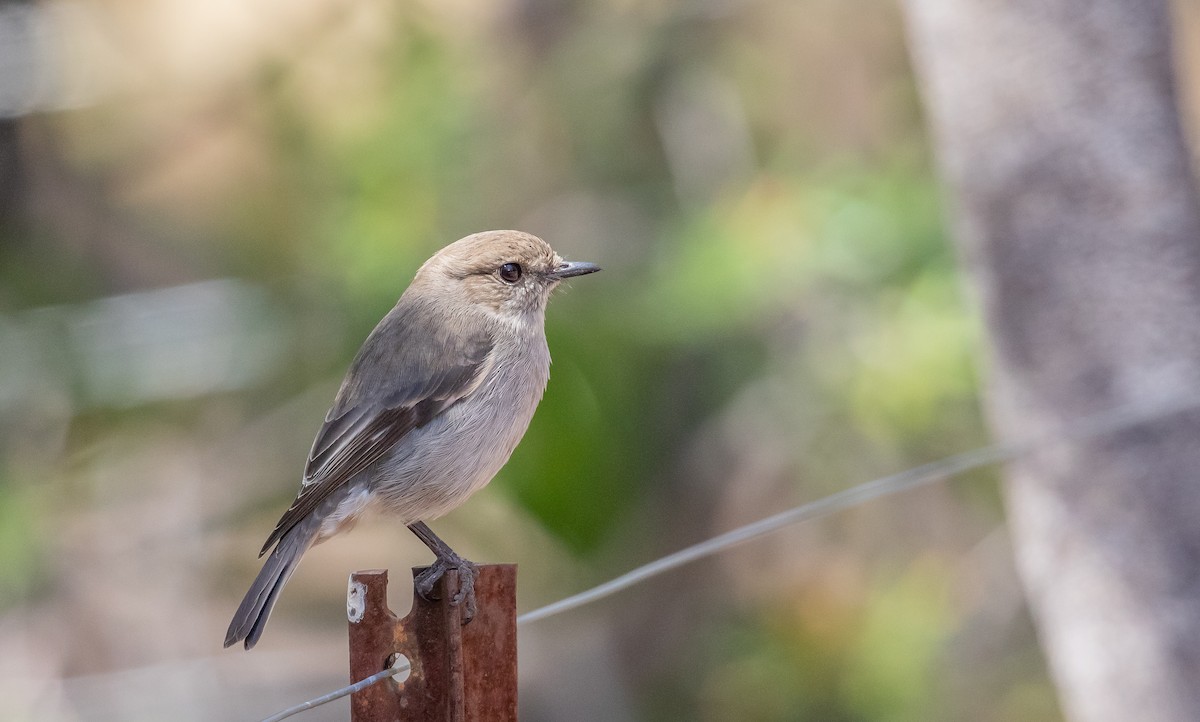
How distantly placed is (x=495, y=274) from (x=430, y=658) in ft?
5.13

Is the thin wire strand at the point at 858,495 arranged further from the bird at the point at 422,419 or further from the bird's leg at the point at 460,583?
the bird at the point at 422,419

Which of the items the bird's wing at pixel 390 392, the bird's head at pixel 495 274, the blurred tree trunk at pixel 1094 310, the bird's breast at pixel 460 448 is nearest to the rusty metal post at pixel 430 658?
the bird's breast at pixel 460 448

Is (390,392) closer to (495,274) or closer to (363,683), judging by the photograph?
(495,274)

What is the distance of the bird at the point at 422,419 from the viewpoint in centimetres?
312

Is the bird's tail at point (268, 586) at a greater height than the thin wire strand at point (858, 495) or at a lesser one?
greater

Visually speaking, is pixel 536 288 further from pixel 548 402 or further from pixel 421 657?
pixel 548 402

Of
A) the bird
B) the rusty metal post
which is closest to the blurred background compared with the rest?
the bird

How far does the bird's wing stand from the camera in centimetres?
319

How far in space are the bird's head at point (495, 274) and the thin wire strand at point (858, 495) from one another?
0.83m

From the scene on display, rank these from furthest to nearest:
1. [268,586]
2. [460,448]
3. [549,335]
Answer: [549,335]
[460,448]
[268,586]

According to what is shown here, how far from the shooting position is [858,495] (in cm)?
343

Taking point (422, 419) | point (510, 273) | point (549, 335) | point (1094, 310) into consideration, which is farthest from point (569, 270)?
point (549, 335)

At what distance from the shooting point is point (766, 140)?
26.4 feet

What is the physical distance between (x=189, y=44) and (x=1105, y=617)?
7.22 m
